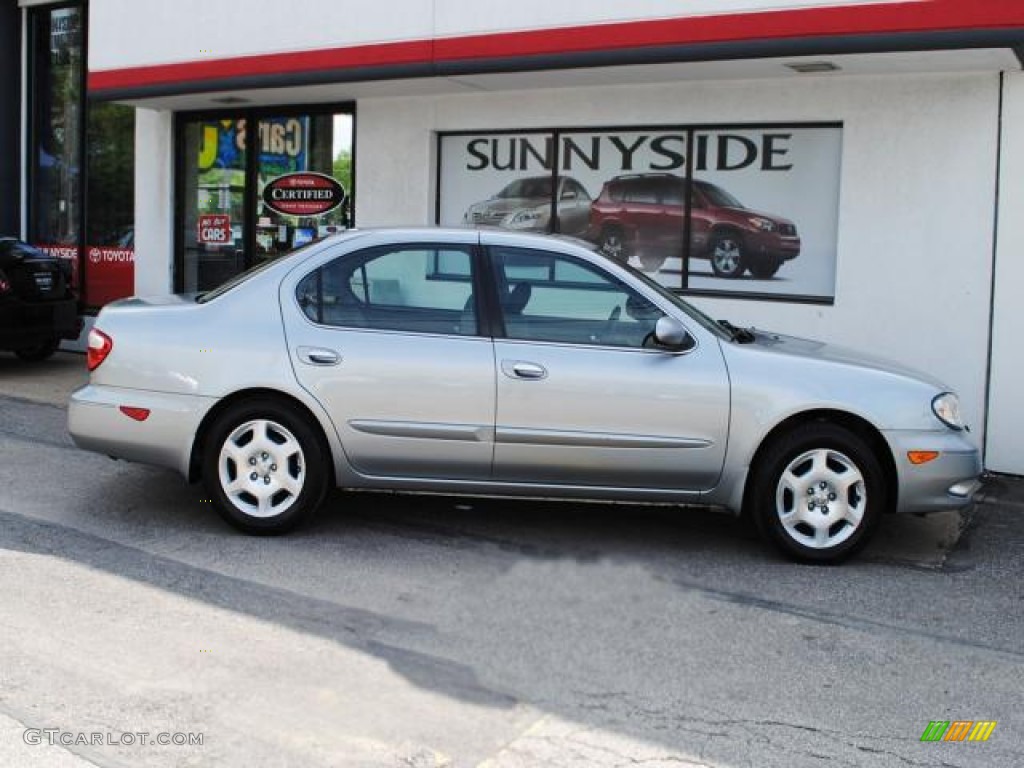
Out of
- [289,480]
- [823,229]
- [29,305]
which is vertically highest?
[823,229]

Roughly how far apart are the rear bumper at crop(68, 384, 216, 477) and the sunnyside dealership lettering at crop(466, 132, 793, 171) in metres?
5.29

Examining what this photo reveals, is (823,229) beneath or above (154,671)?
above

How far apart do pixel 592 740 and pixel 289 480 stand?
2711mm

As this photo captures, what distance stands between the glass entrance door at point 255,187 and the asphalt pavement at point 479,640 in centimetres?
569

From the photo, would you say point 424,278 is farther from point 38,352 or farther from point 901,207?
point 38,352

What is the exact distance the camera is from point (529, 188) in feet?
35.2

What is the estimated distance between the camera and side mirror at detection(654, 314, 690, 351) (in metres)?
5.84

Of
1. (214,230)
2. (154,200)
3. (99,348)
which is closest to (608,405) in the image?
(99,348)

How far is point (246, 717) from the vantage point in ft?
13.2

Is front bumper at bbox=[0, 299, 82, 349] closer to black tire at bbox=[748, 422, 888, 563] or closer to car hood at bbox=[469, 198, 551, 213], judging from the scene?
car hood at bbox=[469, 198, 551, 213]

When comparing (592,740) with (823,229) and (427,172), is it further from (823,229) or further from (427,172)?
(427,172)

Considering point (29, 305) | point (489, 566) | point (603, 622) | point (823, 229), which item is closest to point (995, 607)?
point (603, 622)

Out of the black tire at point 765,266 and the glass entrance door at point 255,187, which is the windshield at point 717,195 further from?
the glass entrance door at point 255,187

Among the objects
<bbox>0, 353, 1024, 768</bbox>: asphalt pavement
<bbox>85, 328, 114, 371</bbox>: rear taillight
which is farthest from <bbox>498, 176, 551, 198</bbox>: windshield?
<bbox>85, 328, 114, 371</bbox>: rear taillight
